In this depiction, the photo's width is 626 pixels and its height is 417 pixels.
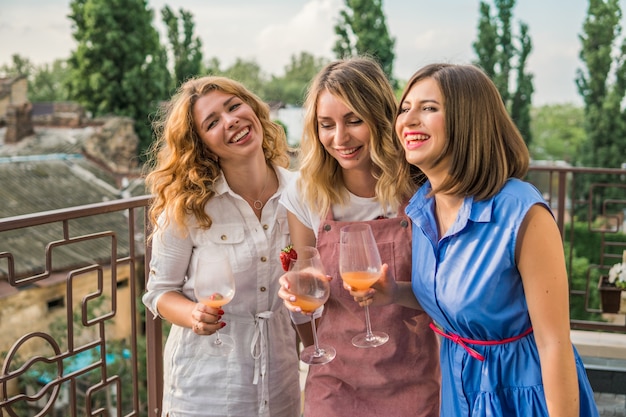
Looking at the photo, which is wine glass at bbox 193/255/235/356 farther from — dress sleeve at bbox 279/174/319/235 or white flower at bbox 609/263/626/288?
white flower at bbox 609/263/626/288

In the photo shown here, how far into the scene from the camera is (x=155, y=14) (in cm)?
2766

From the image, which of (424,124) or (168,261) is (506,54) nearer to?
(168,261)

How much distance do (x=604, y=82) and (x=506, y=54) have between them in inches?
125

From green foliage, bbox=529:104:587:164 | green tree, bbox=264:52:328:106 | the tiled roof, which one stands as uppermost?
green tree, bbox=264:52:328:106

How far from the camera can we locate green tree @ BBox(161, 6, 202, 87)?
2770cm

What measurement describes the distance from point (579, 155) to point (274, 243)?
2023 centimetres

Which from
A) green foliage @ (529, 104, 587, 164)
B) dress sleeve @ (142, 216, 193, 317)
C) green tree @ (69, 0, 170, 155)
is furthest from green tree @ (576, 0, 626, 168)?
green foliage @ (529, 104, 587, 164)

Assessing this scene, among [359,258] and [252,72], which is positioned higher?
[252,72]

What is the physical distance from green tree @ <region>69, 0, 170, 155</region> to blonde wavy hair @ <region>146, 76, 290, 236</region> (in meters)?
24.4

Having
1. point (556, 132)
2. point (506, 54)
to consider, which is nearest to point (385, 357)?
point (506, 54)

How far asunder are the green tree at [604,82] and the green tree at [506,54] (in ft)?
5.82

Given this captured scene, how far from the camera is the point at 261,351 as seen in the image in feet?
7.02

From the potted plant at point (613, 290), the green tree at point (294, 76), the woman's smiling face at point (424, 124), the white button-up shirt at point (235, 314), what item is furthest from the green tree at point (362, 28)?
the green tree at point (294, 76)

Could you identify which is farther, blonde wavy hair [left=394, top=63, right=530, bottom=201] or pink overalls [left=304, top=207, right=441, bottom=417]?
pink overalls [left=304, top=207, right=441, bottom=417]
